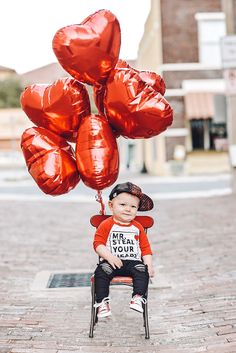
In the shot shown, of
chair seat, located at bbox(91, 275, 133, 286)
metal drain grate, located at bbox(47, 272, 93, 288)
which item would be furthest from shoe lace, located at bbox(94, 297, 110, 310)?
metal drain grate, located at bbox(47, 272, 93, 288)

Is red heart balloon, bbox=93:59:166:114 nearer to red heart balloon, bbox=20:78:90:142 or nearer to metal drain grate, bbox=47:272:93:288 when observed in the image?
red heart balloon, bbox=20:78:90:142

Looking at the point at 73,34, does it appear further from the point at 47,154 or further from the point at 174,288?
the point at 174,288

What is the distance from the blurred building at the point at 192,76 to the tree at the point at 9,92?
26.8 metres

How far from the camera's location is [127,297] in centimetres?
550

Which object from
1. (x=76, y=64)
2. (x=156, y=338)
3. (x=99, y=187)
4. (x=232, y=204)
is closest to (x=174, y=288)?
(x=156, y=338)

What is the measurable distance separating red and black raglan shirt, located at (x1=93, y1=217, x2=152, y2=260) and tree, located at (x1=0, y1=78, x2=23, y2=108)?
47.5 metres

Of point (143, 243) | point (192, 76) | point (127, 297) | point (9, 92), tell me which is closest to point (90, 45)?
point (143, 243)

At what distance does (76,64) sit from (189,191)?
13703 mm

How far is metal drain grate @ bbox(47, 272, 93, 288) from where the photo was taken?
601 cm

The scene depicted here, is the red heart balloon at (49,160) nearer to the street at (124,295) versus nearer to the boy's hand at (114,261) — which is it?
the boy's hand at (114,261)

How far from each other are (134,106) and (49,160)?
24.6 inches

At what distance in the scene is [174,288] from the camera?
19.1ft

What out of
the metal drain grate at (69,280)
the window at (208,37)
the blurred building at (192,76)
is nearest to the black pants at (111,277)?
the metal drain grate at (69,280)

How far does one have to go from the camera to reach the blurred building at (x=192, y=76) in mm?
25203
